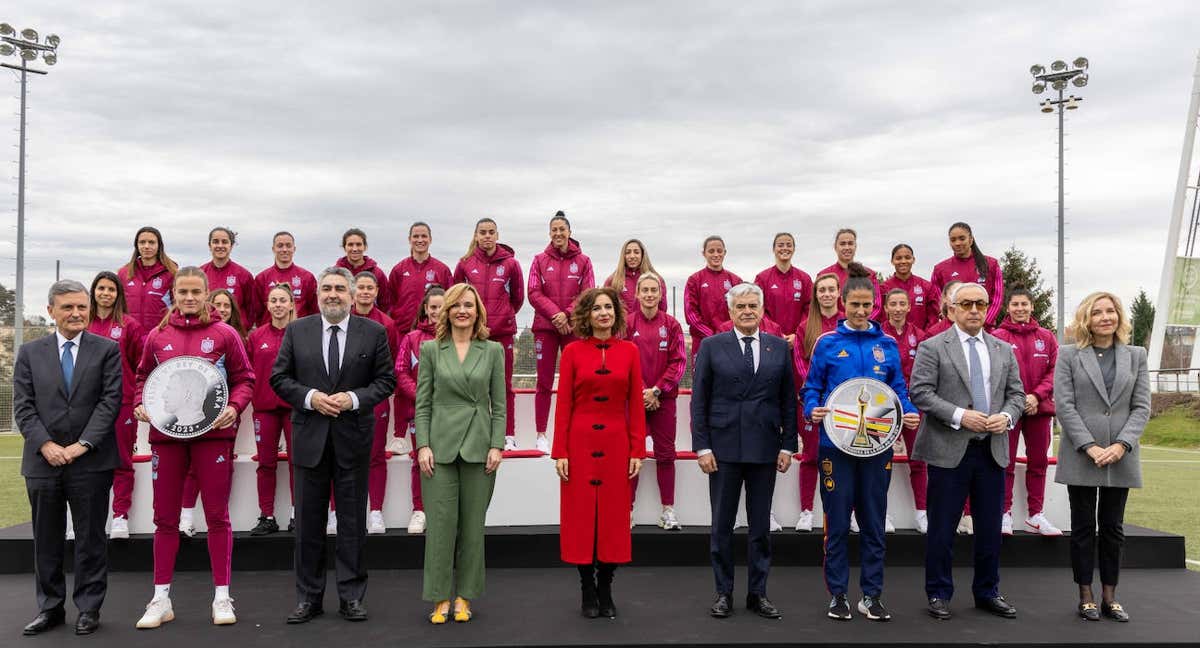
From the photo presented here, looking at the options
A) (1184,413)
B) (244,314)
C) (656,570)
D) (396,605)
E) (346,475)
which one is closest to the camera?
(346,475)

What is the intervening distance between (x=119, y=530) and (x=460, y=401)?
10.1 ft

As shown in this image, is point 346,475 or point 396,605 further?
point 396,605

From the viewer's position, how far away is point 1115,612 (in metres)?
4.43

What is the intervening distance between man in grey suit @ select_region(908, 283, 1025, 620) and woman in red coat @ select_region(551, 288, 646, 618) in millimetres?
1715

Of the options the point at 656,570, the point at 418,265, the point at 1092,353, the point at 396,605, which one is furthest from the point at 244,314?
the point at 1092,353

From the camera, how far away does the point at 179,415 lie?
4262 mm

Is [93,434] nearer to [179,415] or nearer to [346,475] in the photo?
[179,415]

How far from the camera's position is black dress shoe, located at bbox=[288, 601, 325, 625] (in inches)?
172

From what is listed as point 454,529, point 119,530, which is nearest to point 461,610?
point 454,529

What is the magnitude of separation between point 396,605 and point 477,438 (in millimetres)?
1262

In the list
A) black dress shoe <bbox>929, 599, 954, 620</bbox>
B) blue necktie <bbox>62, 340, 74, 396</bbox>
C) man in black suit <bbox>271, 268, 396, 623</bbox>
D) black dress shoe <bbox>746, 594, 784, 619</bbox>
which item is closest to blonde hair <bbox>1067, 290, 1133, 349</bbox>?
black dress shoe <bbox>929, 599, 954, 620</bbox>

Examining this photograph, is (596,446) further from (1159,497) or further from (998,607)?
(1159,497)

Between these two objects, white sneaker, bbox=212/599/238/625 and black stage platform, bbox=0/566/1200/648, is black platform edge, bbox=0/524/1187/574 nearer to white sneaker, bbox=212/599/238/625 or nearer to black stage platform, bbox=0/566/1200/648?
black stage platform, bbox=0/566/1200/648

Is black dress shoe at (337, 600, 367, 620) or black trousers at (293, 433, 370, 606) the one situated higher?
black trousers at (293, 433, 370, 606)
